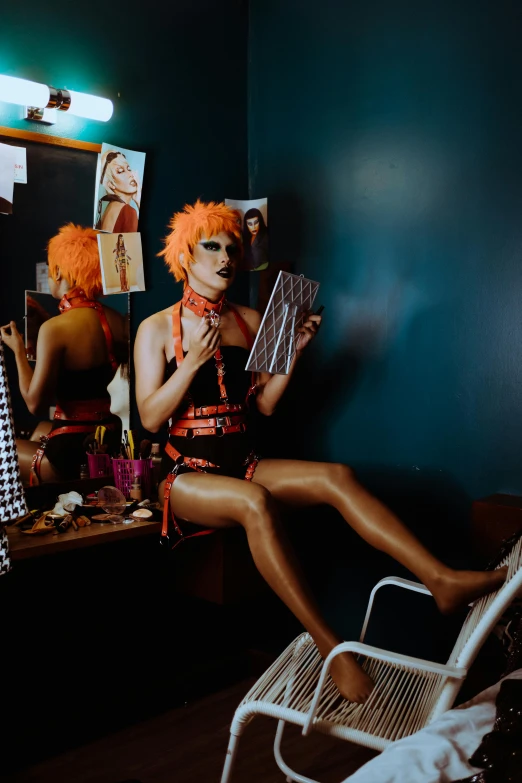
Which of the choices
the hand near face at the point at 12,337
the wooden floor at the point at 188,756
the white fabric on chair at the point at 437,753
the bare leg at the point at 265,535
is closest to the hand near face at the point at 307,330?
the bare leg at the point at 265,535

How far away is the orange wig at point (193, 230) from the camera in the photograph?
257 centimetres

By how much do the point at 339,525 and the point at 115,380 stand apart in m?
1.08

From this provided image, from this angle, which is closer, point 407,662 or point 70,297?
point 407,662

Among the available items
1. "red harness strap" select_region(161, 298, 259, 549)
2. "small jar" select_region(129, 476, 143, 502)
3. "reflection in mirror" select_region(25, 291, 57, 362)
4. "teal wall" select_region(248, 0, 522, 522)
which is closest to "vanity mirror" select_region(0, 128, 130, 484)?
"reflection in mirror" select_region(25, 291, 57, 362)

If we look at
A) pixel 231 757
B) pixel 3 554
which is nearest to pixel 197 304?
pixel 3 554

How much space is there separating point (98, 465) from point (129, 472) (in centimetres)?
13

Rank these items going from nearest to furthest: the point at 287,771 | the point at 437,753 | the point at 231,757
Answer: the point at 437,753 < the point at 231,757 < the point at 287,771

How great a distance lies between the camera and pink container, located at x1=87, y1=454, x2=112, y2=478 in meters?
2.67

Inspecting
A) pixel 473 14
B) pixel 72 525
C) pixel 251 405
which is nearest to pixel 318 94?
pixel 473 14

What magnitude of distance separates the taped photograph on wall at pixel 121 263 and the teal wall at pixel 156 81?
0.06 metres

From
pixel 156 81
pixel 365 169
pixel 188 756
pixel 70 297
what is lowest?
pixel 188 756

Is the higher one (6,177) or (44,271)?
(6,177)

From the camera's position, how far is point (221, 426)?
2.54 metres

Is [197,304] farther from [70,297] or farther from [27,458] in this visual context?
[27,458]
